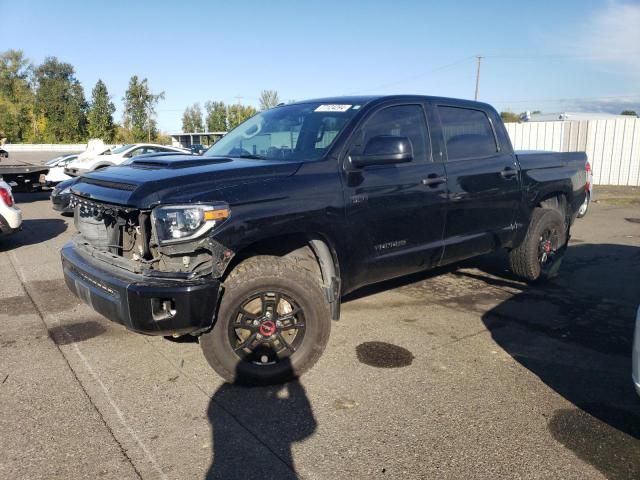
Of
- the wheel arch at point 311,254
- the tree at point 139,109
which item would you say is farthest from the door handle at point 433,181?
the tree at point 139,109

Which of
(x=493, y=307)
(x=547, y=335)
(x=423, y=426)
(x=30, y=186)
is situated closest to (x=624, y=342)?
(x=547, y=335)

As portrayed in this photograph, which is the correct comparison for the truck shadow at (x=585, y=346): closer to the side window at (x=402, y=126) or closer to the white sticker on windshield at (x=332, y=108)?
the side window at (x=402, y=126)

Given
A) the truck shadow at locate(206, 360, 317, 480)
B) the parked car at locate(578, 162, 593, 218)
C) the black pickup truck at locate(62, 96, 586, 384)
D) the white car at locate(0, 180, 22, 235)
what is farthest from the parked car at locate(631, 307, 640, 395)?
the white car at locate(0, 180, 22, 235)

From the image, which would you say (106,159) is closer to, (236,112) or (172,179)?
(172,179)

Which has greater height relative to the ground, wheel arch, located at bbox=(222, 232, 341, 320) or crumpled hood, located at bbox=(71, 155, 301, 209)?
crumpled hood, located at bbox=(71, 155, 301, 209)

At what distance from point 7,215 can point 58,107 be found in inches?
2572

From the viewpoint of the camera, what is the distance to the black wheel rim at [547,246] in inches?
234

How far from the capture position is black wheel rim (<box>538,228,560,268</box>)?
5949 mm

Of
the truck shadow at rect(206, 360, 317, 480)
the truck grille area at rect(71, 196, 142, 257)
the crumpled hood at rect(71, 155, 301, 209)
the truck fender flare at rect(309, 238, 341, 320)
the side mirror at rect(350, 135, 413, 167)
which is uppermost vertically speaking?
the side mirror at rect(350, 135, 413, 167)

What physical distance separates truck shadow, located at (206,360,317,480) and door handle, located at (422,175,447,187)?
1932 millimetres

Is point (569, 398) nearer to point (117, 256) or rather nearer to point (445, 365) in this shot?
point (445, 365)

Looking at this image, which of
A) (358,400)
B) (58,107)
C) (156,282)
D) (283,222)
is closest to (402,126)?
(283,222)

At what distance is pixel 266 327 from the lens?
137 inches

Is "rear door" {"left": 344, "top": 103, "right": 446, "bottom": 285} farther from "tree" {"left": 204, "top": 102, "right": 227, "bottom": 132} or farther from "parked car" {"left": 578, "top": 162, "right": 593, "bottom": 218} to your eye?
"tree" {"left": 204, "top": 102, "right": 227, "bottom": 132}
